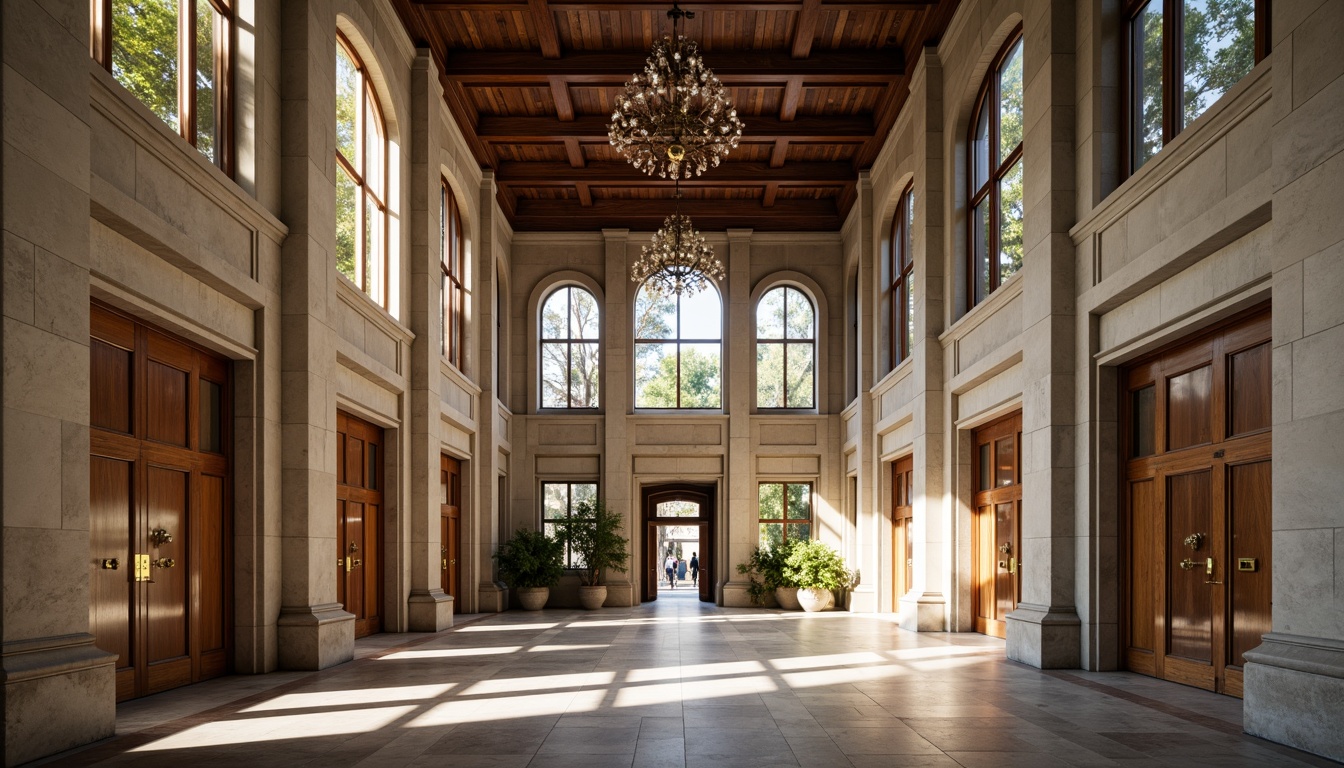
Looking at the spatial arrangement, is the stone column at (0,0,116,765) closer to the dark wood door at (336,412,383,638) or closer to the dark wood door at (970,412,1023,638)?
the dark wood door at (336,412,383,638)

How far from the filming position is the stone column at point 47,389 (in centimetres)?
571

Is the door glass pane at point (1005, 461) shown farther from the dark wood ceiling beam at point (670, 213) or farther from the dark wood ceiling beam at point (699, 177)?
the dark wood ceiling beam at point (670, 213)

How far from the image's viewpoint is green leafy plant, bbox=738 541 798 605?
21.6 metres

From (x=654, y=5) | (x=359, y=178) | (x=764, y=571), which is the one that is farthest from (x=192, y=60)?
(x=764, y=571)

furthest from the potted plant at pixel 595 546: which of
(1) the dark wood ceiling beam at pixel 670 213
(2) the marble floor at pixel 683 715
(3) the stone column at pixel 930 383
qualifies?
(2) the marble floor at pixel 683 715

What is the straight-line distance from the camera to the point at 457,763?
5.71 m

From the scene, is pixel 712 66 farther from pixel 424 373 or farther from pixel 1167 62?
pixel 1167 62

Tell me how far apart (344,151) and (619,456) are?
11362mm

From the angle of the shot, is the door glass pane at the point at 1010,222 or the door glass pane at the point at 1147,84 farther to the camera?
the door glass pane at the point at 1010,222

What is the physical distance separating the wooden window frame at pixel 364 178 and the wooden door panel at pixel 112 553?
4.70 m

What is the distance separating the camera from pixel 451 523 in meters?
18.3

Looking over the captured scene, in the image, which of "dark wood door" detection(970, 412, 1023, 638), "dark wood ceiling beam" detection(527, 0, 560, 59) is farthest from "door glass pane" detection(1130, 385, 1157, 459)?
"dark wood ceiling beam" detection(527, 0, 560, 59)

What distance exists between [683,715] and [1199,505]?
4.59 m

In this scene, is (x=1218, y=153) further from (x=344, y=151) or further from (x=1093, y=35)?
(x=344, y=151)
